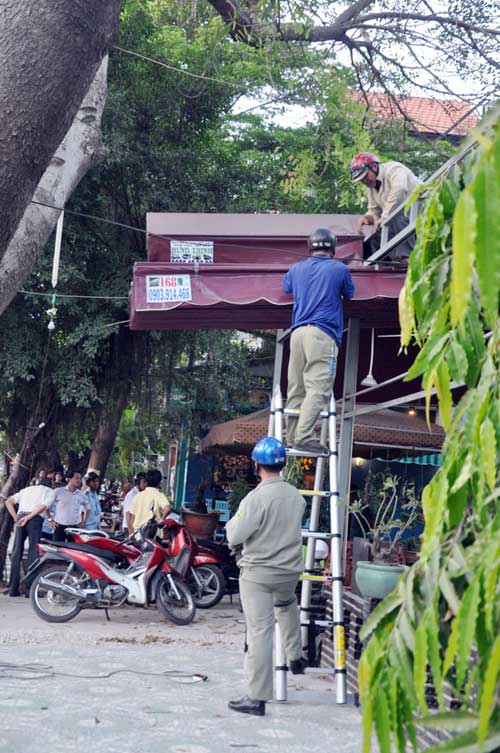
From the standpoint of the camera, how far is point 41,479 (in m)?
13.0

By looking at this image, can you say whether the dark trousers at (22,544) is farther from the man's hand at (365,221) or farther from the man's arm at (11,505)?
the man's hand at (365,221)

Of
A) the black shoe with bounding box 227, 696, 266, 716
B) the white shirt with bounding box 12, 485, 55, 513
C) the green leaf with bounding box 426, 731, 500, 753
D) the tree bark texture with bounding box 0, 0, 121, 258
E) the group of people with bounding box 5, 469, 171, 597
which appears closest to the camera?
the green leaf with bounding box 426, 731, 500, 753

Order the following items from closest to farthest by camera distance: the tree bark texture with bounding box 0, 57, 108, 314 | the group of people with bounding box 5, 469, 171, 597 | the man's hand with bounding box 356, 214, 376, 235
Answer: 1. the tree bark texture with bounding box 0, 57, 108, 314
2. the man's hand with bounding box 356, 214, 376, 235
3. the group of people with bounding box 5, 469, 171, 597

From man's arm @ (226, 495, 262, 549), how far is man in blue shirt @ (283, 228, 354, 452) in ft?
2.22

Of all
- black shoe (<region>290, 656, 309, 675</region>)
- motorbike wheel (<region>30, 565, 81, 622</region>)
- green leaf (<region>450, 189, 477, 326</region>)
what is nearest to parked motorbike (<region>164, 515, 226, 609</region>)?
motorbike wheel (<region>30, 565, 81, 622</region>)

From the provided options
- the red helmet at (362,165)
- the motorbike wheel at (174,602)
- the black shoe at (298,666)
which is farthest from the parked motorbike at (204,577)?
the red helmet at (362,165)

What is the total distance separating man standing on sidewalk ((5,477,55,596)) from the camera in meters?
12.5

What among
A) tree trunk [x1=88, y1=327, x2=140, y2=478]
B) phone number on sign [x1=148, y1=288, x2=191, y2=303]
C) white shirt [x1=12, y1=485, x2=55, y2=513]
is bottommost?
white shirt [x1=12, y1=485, x2=55, y2=513]

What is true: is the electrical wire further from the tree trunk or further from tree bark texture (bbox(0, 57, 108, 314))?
the tree trunk

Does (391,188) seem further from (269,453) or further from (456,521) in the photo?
(456,521)

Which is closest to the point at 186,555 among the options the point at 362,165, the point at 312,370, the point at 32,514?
the point at 32,514

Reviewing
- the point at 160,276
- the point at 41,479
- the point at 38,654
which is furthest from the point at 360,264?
the point at 41,479

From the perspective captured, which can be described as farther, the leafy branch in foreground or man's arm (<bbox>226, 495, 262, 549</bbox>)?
man's arm (<bbox>226, 495, 262, 549</bbox>)

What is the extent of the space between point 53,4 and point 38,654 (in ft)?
20.6
